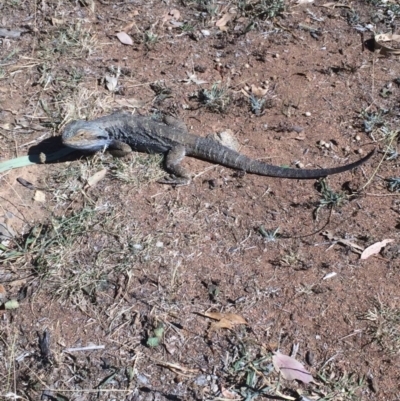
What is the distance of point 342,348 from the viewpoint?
4.12 meters

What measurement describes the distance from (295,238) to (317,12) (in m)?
3.51

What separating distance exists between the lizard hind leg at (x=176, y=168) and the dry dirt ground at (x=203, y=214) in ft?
0.31

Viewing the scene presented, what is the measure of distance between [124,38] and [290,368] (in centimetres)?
447

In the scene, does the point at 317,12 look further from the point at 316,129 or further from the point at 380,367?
the point at 380,367

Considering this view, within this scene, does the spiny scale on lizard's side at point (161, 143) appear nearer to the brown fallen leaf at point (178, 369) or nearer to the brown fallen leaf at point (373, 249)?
the brown fallen leaf at point (373, 249)

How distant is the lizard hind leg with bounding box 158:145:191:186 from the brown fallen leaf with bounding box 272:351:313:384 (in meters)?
1.93

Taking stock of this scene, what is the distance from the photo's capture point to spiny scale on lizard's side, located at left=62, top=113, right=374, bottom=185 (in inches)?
207

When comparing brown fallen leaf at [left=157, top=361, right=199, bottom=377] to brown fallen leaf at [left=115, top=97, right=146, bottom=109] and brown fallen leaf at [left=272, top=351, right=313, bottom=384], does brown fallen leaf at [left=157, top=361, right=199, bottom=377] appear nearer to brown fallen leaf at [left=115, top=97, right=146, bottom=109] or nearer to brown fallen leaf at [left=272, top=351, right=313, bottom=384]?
brown fallen leaf at [left=272, top=351, right=313, bottom=384]

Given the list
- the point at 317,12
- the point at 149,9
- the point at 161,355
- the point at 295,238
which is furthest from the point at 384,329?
the point at 149,9

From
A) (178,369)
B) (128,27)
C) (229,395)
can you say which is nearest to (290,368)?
(229,395)

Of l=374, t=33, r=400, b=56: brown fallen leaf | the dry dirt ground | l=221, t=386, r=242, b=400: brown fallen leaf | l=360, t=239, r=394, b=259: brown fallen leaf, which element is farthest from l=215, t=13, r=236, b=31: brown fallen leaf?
l=221, t=386, r=242, b=400: brown fallen leaf

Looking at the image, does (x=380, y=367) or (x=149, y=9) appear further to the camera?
(x=149, y=9)

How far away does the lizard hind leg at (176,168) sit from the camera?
530 cm

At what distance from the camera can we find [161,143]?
5551 millimetres
